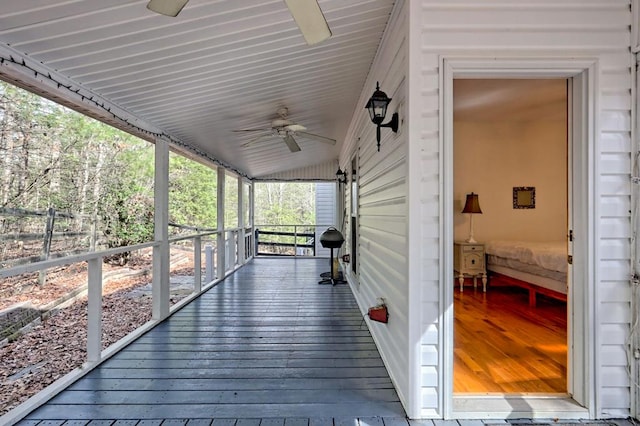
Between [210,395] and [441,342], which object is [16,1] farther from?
[441,342]

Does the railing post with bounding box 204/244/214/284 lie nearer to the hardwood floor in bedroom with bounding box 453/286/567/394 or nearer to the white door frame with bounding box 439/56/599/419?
the hardwood floor in bedroom with bounding box 453/286/567/394

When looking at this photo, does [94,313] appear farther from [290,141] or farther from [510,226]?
[510,226]

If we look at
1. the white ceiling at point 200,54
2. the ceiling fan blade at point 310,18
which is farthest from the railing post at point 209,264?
the ceiling fan blade at point 310,18

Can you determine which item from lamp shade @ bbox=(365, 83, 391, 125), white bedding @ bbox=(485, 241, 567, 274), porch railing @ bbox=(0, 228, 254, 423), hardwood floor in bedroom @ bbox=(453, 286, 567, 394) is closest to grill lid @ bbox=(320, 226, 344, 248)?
porch railing @ bbox=(0, 228, 254, 423)

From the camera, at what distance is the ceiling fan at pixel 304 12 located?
1459 millimetres

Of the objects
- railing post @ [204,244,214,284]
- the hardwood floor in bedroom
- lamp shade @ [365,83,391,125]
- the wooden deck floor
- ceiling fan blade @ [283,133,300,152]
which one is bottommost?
the wooden deck floor

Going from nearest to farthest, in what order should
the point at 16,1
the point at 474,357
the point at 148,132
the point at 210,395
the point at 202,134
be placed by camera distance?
the point at 16,1 → the point at 210,395 → the point at 474,357 → the point at 148,132 → the point at 202,134

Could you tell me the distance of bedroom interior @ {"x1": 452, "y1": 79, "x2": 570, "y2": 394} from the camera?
311cm

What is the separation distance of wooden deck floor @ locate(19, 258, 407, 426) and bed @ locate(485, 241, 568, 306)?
7.35 ft

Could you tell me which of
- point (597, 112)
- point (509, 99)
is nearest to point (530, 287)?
point (509, 99)

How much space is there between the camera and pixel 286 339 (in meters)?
3.29

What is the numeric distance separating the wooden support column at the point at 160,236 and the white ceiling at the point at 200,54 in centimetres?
47

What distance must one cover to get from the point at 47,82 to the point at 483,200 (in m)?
5.60

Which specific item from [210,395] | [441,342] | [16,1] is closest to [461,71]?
[441,342]
